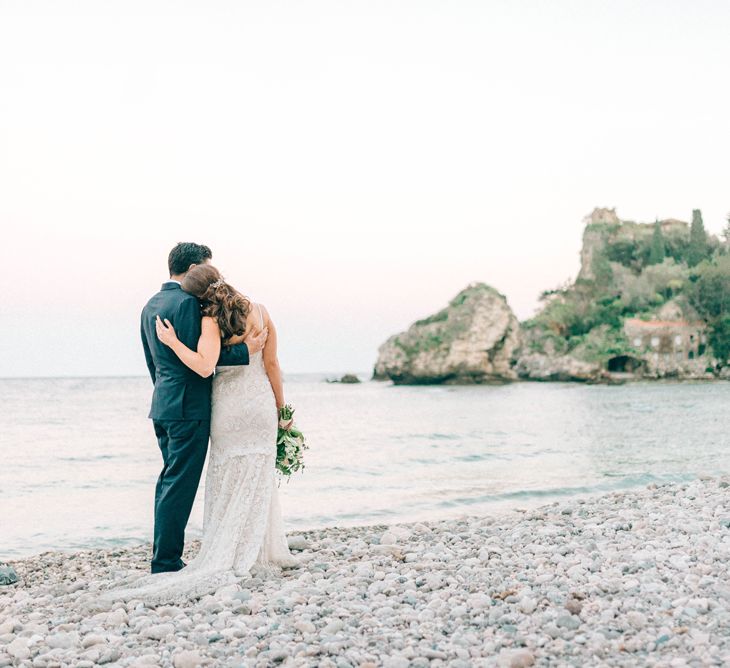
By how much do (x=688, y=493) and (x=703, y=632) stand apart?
534 cm

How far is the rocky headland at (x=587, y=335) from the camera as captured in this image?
84.9 m

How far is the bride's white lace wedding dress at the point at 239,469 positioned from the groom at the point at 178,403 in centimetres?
13

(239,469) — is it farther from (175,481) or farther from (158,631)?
(158,631)

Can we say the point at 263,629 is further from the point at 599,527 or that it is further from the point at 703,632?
the point at 599,527

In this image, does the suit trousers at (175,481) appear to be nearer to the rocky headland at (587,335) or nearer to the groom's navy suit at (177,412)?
the groom's navy suit at (177,412)

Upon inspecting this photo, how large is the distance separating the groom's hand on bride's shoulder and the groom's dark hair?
75 centimetres

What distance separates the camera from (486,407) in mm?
48031

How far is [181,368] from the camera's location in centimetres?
600

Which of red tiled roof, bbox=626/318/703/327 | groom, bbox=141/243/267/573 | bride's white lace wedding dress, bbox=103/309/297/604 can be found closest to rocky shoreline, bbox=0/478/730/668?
bride's white lace wedding dress, bbox=103/309/297/604

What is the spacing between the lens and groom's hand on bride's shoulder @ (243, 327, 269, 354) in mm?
6105

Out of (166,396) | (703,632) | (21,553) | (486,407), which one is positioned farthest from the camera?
(486,407)

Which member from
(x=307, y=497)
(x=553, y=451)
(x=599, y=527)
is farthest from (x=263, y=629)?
(x=553, y=451)

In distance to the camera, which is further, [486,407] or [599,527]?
[486,407]

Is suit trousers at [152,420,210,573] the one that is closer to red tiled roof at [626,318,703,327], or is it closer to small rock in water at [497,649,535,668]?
small rock in water at [497,649,535,668]
